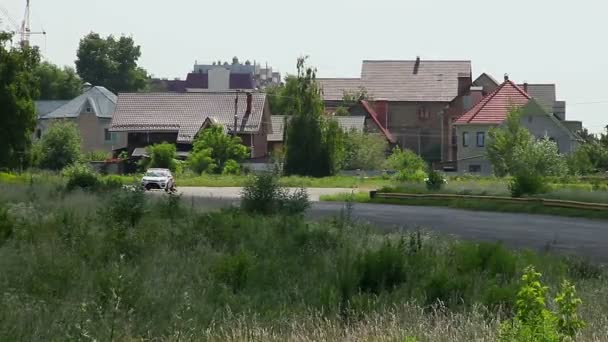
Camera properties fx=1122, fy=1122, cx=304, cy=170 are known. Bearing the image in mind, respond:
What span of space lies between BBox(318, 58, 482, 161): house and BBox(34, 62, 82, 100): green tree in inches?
1650

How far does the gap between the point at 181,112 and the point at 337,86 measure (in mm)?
29897

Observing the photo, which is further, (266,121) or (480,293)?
(266,121)

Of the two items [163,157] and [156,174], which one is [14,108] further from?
[163,157]

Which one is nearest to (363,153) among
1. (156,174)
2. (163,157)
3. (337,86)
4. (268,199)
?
(163,157)

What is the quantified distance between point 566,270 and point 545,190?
89.1ft

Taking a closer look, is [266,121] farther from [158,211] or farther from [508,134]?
[158,211]

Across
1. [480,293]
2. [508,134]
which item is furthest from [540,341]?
[508,134]

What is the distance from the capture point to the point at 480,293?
14.0 metres

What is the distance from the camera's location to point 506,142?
83.1 m

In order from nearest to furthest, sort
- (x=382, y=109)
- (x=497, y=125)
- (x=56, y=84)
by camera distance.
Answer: (x=497, y=125) < (x=382, y=109) < (x=56, y=84)

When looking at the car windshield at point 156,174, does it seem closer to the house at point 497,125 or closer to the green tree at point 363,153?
the green tree at point 363,153

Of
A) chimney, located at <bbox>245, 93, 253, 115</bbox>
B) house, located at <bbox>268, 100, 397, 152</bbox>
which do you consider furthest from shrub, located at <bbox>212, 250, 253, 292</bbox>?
house, located at <bbox>268, 100, 397, 152</bbox>

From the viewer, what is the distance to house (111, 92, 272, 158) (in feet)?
340

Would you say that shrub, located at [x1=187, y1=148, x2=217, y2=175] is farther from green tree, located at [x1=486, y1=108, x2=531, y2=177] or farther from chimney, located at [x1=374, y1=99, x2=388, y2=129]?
chimney, located at [x1=374, y1=99, x2=388, y2=129]
